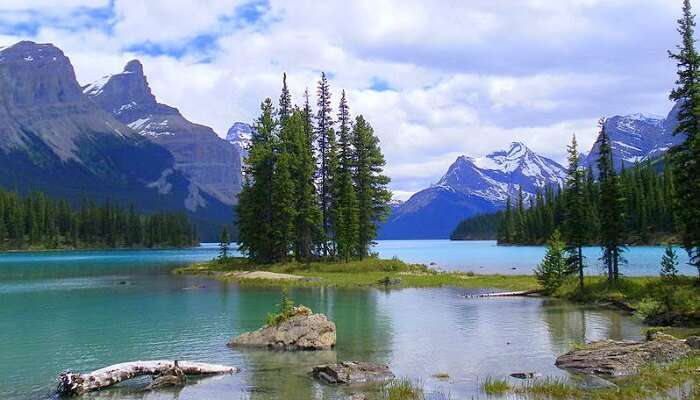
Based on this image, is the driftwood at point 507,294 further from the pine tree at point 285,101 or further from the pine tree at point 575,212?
the pine tree at point 285,101

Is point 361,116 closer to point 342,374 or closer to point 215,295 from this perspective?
point 215,295

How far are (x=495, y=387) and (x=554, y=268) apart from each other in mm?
38546

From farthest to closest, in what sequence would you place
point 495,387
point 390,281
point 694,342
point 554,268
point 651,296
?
1. point 390,281
2. point 554,268
3. point 651,296
4. point 694,342
5. point 495,387

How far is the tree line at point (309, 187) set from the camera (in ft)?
296

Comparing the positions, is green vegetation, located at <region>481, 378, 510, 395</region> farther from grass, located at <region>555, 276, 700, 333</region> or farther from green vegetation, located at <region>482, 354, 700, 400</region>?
grass, located at <region>555, 276, 700, 333</region>

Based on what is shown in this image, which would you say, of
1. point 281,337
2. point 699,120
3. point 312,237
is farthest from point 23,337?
point 312,237

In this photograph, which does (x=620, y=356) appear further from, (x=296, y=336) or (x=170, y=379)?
(x=170, y=379)

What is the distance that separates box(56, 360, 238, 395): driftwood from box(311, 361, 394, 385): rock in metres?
4.00

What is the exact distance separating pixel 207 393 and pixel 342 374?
4.98m

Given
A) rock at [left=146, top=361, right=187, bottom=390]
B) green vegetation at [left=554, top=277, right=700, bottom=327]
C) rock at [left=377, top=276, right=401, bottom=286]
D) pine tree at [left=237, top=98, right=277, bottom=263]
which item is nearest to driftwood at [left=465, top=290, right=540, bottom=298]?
green vegetation at [left=554, top=277, right=700, bottom=327]

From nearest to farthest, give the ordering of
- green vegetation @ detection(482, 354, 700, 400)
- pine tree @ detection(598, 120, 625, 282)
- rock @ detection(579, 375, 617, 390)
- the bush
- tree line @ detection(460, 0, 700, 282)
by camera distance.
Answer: green vegetation @ detection(482, 354, 700, 400) → rock @ detection(579, 375, 617, 390) → tree line @ detection(460, 0, 700, 282) → pine tree @ detection(598, 120, 625, 282) → the bush

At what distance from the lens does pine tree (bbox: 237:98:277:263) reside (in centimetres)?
9256

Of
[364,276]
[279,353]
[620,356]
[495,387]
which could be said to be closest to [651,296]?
[620,356]

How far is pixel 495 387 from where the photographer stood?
72.1 feet
